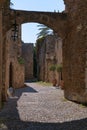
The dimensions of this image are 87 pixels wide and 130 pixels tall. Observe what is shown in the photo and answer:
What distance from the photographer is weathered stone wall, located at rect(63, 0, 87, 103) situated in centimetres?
1431

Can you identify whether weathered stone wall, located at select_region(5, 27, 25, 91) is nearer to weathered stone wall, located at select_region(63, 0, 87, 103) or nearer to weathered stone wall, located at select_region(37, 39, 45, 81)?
weathered stone wall, located at select_region(63, 0, 87, 103)

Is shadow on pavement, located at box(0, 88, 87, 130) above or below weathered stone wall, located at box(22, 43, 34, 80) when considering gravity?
below

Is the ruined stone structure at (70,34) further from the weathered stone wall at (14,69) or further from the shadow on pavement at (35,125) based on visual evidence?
the weathered stone wall at (14,69)

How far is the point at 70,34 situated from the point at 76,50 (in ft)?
4.16

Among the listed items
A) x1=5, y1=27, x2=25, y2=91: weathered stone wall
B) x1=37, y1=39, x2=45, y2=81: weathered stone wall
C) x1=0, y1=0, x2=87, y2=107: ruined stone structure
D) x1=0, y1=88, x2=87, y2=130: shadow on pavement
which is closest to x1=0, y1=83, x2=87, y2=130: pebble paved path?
x1=0, y1=88, x2=87, y2=130: shadow on pavement

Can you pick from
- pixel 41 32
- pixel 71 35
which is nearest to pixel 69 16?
pixel 71 35

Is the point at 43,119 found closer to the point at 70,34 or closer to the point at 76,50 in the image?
the point at 76,50

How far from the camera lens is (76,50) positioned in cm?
1484

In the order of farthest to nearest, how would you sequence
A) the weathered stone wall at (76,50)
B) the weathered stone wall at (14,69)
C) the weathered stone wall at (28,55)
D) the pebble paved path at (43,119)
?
1. the weathered stone wall at (28,55)
2. the weathered stone wall at (14,69)
3. the weathered stone wall at (76,50)
4. the pebble paved path at (43,119)

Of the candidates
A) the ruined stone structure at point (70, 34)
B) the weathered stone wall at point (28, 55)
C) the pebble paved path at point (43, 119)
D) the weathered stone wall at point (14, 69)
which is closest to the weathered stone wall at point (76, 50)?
the ruined stone structure at point (70, 34)

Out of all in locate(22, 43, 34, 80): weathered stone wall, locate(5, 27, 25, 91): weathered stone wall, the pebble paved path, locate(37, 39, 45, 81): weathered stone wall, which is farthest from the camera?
locate(22, 43, 34, 80): weathered stone wall

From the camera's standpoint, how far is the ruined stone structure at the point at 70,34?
14.4m

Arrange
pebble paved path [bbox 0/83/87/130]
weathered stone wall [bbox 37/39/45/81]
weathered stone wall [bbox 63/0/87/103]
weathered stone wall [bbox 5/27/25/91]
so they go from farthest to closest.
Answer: weathered stone wall [bbox 37/39/45/81] < weathered stone wall [bbox 5/27/25/91] < weathered stone wall [bbox 63/0/87/103] < pebble paved path [bbox 0/83/87/130]

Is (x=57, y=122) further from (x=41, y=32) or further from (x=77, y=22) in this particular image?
(x=41, y=32)
